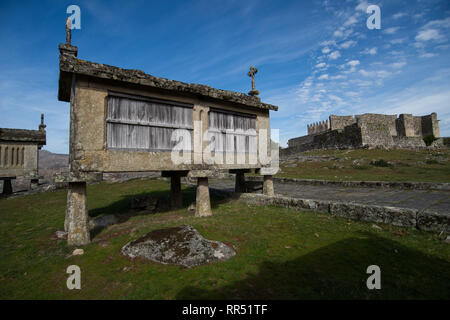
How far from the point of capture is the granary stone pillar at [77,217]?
5777 millimetres

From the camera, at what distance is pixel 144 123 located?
6855 mm

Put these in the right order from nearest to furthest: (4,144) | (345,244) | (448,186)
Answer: (345,244), (448,186), (4,144)

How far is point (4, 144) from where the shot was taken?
55.2ft

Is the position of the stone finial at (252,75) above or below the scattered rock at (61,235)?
above

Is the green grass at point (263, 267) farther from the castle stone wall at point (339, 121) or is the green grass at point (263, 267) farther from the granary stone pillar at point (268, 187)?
the castle stone wall at point (339, 121)

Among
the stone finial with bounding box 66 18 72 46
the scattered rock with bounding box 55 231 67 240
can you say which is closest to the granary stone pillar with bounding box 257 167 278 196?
the scattered rock with bounding box 55 231 67 240

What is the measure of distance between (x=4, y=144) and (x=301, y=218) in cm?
2243

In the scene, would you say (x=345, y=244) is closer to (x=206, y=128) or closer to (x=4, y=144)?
(x=206, y=128)

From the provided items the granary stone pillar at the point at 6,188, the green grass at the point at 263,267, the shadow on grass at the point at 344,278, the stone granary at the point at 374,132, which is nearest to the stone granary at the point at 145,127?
the green grass at the point at 263,267

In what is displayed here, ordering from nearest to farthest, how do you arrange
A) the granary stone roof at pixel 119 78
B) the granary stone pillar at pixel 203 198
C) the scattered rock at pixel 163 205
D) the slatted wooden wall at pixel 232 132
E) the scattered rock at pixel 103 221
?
the granary stone roof at pixel 119 78 → the scattered rock at pixel 103 221 → the granary stone pillar at pixel 203 198 → the slatted wooden wall at pixel 232 132 → the scattered rock at pixel 163 205

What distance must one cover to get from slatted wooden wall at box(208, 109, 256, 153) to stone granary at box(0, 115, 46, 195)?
1784 cm

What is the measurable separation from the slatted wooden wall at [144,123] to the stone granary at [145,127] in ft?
0.09

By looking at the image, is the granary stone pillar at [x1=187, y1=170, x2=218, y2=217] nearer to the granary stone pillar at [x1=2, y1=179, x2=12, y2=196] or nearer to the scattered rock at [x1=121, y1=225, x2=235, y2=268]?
the scattered rock at [x1=121, y1=225, x2=235, y2=268]
